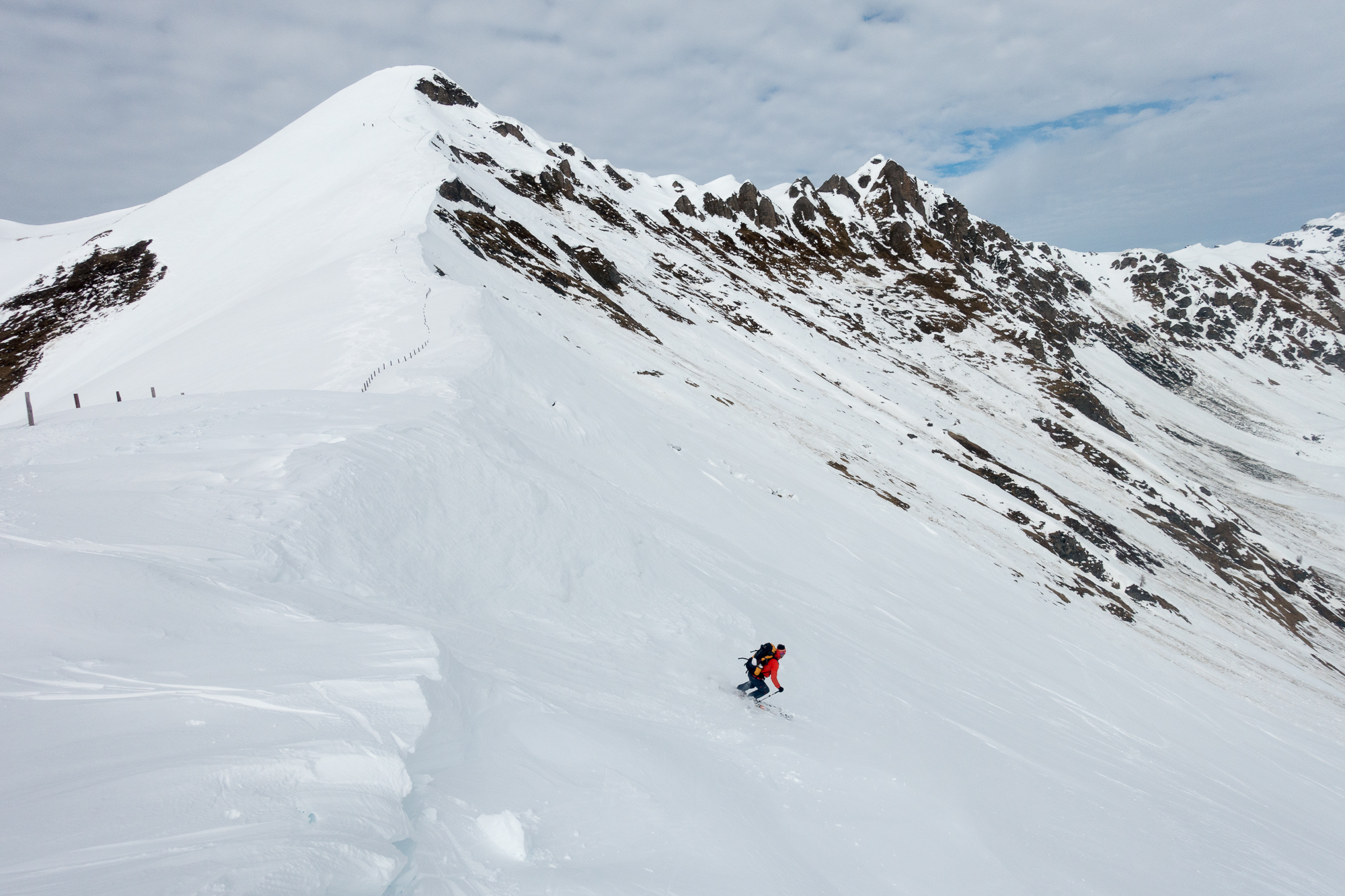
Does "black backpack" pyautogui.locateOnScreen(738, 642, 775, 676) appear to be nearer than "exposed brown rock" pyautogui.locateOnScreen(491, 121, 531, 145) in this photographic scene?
Yes

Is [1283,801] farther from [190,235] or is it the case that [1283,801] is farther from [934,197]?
[934,197]

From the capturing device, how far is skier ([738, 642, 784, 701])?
9.41 meters

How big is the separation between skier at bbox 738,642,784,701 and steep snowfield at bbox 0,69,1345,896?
0.35 metres

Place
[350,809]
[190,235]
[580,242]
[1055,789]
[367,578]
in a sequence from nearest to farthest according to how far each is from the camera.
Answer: [350,809] → [367,578] → [1055,789] → [190,235] → [580,242]

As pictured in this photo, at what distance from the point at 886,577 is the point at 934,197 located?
336 ft

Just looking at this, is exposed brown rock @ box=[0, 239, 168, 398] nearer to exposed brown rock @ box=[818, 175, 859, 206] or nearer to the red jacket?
the red jacket

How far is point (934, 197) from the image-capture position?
105 m

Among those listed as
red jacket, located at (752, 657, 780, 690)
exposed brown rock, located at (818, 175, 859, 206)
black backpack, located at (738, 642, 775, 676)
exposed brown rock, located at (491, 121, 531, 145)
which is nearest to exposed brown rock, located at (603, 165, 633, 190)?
exposed brown rock, located at (491, 121, 531, 145)

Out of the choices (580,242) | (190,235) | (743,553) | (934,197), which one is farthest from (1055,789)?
(934,197)

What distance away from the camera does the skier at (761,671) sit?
941cm

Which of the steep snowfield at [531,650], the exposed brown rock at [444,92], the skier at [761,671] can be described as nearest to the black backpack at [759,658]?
the skier at [761,671]

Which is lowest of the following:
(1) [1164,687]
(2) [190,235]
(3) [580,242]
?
(1) [1164,687]

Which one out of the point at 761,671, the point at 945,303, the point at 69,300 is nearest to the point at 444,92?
the point at 69,300

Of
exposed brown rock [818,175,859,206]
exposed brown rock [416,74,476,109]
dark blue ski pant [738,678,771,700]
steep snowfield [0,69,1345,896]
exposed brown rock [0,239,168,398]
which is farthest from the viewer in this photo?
exposed brown rock [818,175,859,206]
